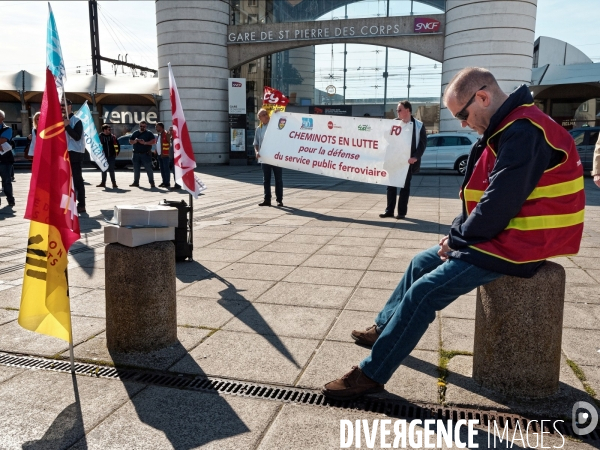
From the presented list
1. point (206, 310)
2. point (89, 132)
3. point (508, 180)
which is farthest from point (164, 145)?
point (508, 180)

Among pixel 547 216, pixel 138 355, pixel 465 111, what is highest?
pixel 465 111

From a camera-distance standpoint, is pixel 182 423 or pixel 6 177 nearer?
pixel 182 423

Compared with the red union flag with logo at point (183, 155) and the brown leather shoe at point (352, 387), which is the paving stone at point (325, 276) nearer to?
the red union flag with logo at point (183, 155)

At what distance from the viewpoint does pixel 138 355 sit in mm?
3678

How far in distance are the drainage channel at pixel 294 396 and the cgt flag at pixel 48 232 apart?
0.36 m

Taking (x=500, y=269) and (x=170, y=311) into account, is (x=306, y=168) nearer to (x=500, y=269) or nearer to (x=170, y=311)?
(x=170, y=311)

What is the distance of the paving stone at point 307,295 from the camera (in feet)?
15.8

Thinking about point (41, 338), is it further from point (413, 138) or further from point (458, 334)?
point (413, 138)

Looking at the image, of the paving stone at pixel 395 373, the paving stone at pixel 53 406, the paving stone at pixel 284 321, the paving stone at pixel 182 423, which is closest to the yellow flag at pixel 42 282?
the paving stone at pixel 53 406

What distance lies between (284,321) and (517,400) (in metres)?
1.85

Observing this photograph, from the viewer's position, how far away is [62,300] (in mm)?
3389

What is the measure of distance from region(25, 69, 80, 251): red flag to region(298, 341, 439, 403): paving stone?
5.56 ft

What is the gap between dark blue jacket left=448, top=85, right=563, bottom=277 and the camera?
262 centimetres

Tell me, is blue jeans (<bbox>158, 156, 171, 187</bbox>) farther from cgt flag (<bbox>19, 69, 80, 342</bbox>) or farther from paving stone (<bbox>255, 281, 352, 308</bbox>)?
cgt flag (<bbox>19, 69, 80, 342</bbox>)
